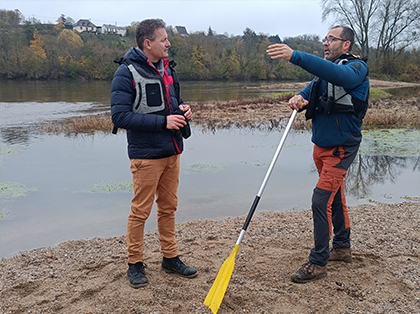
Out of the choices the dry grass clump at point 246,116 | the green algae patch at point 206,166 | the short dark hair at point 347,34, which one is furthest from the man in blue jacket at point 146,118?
the dry grass clump at point 246,116

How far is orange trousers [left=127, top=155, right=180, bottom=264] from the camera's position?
3.40 meters

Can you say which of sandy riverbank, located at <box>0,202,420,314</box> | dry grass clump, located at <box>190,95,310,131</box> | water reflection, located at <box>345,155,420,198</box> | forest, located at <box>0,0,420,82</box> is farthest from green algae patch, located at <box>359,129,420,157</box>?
forest, located at <box>0,0,420,82</box>

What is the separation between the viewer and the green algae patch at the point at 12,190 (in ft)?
22.2

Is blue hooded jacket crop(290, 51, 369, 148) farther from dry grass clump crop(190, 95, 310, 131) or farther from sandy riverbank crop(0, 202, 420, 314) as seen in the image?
dry grass clump crop(190, 95, 310, 131)

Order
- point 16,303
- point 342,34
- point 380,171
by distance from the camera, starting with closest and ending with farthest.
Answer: point 16,303 < point 342,34 < point 380,171

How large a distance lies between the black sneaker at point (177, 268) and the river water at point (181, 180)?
167 centimetres

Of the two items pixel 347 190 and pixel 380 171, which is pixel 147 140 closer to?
pixel 347 190

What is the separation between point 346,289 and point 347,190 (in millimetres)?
4036

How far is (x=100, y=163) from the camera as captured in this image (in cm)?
911

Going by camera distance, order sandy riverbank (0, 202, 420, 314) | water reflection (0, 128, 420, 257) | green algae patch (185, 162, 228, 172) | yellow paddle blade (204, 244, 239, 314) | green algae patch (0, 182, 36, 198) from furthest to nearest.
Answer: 1. green algae patch (185, 162, 228, 172)
2. green algae patch (0, 182, 36, 198)
3. water reflection (0, 128, 420, 257)
4. sandy riverbank (0, 202, 420, 314)
5. yellow paddle blade (204, 244, 239, 314)

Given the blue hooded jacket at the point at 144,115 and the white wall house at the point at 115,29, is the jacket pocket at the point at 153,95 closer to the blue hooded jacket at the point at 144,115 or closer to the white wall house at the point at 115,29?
the blue hooded jacket at the point at 144,115

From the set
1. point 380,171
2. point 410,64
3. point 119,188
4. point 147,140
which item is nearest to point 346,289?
point 147,140

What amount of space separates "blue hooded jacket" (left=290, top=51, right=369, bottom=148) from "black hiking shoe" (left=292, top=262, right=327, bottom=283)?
4.13 feet

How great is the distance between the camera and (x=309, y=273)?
3553 millimetres
